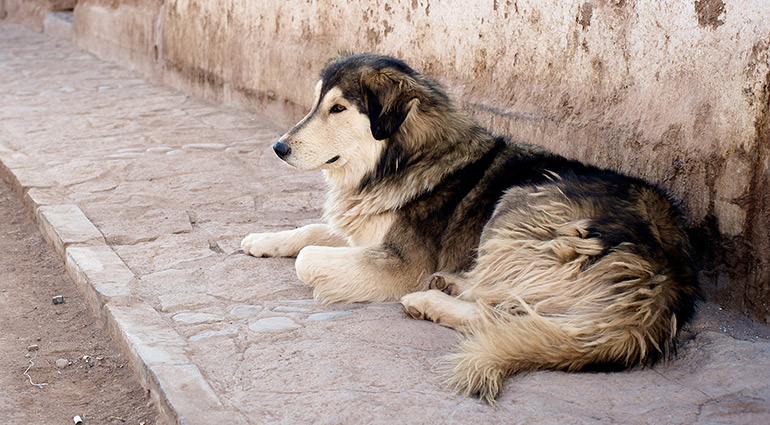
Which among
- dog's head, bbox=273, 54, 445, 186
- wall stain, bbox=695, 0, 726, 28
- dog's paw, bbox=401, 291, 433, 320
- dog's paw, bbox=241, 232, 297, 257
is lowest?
dog's paw, bbox=241, 232, 297, 257

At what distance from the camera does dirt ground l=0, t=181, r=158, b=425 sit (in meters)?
3.25

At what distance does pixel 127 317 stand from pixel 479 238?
5.52 ft

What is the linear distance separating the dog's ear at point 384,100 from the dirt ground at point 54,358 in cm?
162

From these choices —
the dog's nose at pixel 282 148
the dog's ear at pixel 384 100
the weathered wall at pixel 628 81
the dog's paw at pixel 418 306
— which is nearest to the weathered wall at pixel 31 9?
the weathered wall at pixel 628 81

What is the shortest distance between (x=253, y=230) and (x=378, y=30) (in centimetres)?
235

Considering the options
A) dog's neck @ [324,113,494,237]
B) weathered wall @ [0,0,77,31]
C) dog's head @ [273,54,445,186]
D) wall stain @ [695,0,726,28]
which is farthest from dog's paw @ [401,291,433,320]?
weathered wall @ [0,0,77,31]

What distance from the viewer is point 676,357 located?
10.9ft

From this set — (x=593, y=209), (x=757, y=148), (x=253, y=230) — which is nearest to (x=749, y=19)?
(x=757, y=148)

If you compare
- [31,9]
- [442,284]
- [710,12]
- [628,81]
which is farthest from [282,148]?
[31,9]

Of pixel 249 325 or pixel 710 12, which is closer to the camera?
pixel 249 325

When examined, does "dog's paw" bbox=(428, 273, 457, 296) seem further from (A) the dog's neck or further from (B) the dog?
(A) the dog's neck

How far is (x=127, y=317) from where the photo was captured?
3.73m

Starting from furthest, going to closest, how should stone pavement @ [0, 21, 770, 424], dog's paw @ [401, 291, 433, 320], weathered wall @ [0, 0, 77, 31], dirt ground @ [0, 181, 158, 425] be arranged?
weathered wall @ [0, 0, 77, 31] < dog's paw @ [401, 291, 433, 320] < dirt ground @ [0, 181, 158, 425] < stone pavement @ [0, 21, 770, 424]

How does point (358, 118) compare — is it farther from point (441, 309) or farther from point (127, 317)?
point (127, 317)
